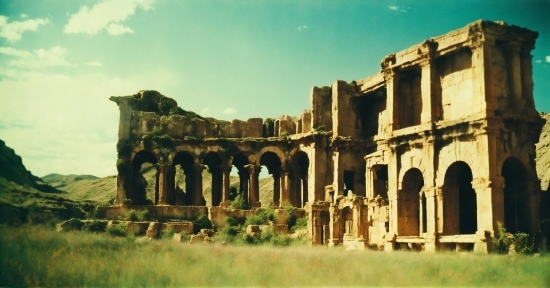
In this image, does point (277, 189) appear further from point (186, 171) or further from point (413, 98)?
point (413, 98)

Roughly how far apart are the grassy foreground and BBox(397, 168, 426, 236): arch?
1028 cm

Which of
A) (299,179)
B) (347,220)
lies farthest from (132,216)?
(299,179)

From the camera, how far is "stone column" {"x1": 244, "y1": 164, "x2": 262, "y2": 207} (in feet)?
123

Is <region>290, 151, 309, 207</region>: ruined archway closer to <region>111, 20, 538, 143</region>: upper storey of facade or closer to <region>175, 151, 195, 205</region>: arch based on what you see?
<region>111, 20, 538, 143</region>: upper storey of facade

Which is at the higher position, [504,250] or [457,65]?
[457,65]

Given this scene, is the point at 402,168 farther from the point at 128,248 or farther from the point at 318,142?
the point at 128,248

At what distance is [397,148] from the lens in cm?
2928

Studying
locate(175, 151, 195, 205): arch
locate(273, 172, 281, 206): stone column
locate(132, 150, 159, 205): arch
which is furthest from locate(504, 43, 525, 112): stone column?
locate(132, 150, 159, 205): arch

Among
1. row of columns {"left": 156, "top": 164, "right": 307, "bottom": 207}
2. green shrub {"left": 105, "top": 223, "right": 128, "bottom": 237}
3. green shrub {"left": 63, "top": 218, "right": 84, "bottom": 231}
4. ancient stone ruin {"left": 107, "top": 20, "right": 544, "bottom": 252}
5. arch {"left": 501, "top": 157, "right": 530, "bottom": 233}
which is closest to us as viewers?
green shrub {"left": 63, "top": 218, "right": 84, "bottom": 231}

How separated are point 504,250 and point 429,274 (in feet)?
26.4

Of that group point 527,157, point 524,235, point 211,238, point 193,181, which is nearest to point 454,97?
point 527,157

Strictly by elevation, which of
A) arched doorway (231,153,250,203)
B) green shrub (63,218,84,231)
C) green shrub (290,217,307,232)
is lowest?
green shrub (290,217,307,232)

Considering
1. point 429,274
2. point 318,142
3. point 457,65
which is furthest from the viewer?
point 318,142

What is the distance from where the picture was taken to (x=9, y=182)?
53.6 ft
